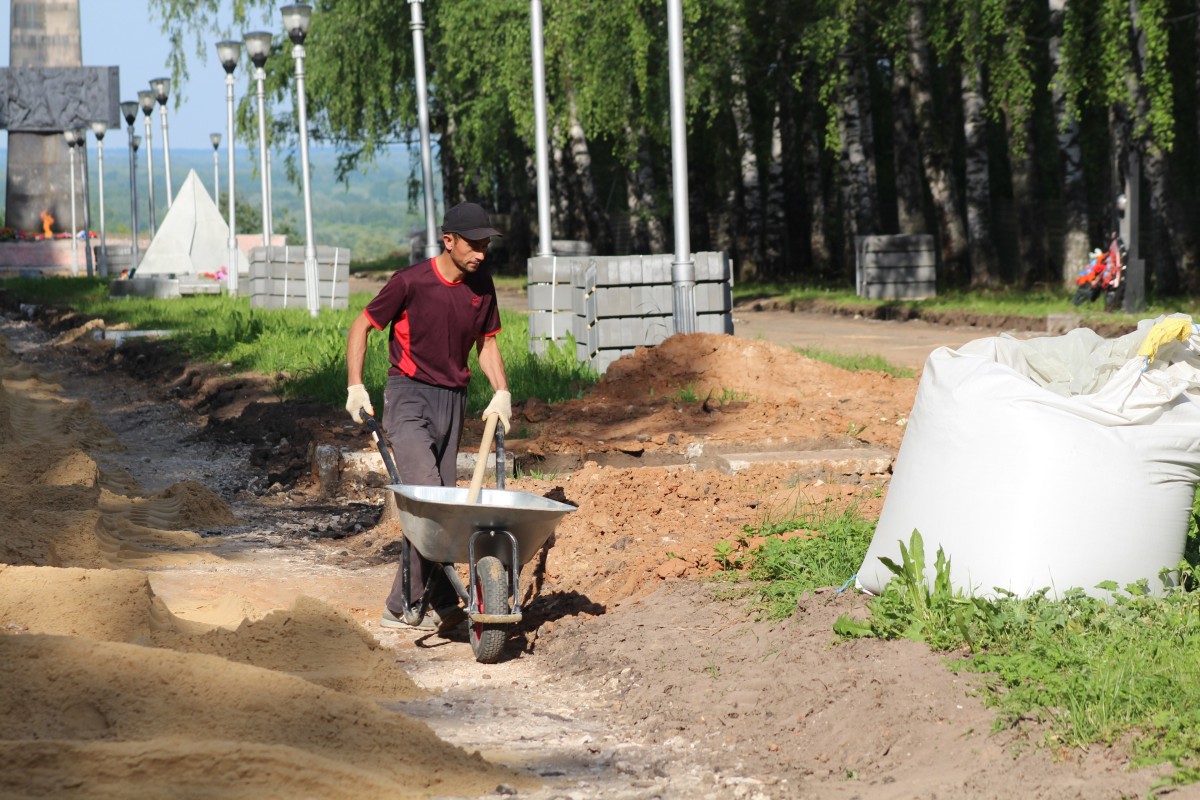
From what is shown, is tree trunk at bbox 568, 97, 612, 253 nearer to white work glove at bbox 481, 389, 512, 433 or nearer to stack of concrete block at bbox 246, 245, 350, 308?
stack of concrete block at bbox 246, 245, 350, 308

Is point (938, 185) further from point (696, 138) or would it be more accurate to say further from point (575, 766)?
point (575, 766)

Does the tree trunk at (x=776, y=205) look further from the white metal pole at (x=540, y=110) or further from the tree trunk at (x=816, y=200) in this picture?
the white metal pole at (x=540, y=110)

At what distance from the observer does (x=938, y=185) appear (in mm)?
28734

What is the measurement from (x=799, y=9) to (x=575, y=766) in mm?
23474

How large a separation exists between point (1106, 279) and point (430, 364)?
16502 millimetres

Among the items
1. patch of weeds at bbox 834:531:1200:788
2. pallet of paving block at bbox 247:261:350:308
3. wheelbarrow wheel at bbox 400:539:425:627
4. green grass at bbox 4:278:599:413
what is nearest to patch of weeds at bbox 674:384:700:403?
green grass at bbox 4:278:599:413

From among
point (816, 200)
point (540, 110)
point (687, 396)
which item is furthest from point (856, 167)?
point (687, 396)

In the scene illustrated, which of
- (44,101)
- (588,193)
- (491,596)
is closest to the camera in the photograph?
(491,596)

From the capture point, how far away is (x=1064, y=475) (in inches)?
212

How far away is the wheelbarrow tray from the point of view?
5934mm

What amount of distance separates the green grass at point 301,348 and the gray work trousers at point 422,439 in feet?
15.0

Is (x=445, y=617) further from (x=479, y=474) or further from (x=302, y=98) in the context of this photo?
(x=302, y=98)

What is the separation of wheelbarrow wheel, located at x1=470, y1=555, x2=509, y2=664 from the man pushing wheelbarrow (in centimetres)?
57

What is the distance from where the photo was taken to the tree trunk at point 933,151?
85.4 ft
